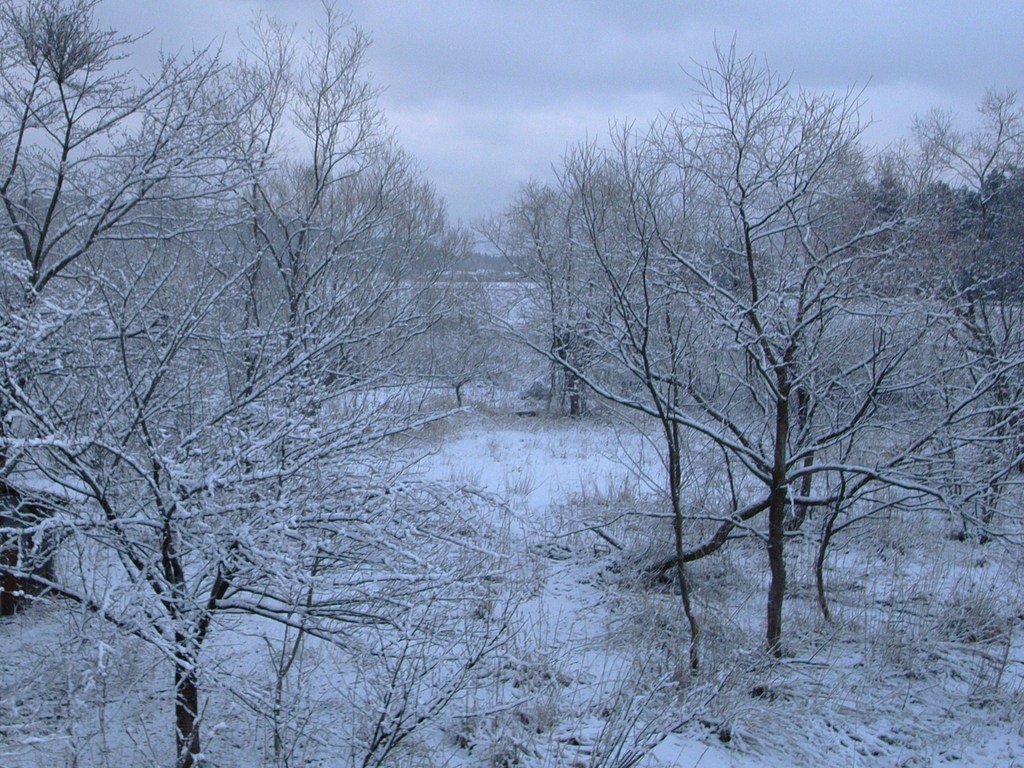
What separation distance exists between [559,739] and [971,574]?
518 centimetres

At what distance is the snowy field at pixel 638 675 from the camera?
14.2 ft

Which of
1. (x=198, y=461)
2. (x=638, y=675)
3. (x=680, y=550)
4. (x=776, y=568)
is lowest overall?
(x=638, y=675)

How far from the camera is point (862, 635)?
21.6 ft

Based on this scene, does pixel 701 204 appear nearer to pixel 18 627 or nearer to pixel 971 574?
pixel 971 574

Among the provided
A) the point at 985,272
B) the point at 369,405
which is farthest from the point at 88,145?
the point at 985,272

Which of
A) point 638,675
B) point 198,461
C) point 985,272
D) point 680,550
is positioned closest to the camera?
point 198,461

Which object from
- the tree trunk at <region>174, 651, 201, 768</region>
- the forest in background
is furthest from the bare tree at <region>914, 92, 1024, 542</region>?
the tree trunk at <region>174, 651, 201, 768</region>

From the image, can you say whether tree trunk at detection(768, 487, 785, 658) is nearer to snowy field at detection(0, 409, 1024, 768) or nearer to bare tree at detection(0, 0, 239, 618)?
snowy field at detection(0, 409, 1024, 768)

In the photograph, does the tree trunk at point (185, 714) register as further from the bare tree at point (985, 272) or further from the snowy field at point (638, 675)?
the bare tree at point (985, 272)

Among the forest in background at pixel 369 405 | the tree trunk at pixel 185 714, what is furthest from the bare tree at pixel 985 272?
the tree trunk at pixel 185 714

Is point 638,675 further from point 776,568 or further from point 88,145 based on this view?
point 88,145

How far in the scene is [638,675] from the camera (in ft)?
18.4

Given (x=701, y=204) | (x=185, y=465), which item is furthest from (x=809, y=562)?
(x=185, y=465)

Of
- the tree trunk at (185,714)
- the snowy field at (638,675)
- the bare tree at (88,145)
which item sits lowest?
the snowy field at (638,675)
